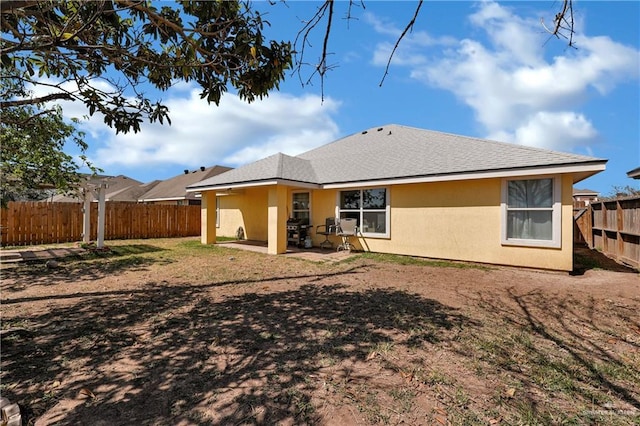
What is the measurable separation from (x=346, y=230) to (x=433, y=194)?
349 centimetres

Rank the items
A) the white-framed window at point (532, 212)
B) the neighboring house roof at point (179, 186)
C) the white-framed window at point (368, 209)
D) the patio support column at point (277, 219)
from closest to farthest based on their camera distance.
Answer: the white-framed window at point (532, 212) → the patio support column at point (277, 219) → the white-framed window at point (368, 209) → the neighboring house roof at point (179, 186)

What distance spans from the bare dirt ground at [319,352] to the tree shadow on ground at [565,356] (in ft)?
0.07

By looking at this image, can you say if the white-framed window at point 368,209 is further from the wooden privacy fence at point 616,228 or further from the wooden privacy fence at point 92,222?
the wooden privacy fence at point 92,222

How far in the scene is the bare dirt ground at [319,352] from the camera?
253 cm

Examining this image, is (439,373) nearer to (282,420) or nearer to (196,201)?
(282,420)

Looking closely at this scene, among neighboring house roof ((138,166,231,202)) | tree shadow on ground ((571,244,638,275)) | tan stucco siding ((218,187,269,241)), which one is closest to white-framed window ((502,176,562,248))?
tree shadow on ground ((571,244,638,275))

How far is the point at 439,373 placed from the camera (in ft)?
10.2

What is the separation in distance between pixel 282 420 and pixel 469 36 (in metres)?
4.97

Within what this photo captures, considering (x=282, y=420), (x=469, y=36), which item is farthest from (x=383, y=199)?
(x=282, y=420)

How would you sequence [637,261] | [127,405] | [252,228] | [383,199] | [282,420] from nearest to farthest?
1. [282,420]
2. [127,405]
3. [637,261]
4. [383,199]
5. [252,228]

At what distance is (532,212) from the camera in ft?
28.1

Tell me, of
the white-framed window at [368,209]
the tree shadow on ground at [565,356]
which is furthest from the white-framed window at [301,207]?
the tree shadow on ground at [565,356]

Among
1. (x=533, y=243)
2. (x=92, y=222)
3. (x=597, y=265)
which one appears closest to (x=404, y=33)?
(x=533, y=243)

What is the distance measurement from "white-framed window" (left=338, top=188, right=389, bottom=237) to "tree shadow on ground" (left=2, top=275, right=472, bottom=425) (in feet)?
18.7
